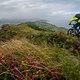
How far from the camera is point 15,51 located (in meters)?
10.7

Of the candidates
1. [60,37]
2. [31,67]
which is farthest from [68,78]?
[60,37]

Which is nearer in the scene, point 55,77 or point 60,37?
point 55,77

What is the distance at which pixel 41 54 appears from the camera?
10398 millimetres

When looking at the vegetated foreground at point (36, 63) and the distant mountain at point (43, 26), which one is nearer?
the vegetated foreground at point (36, 63)

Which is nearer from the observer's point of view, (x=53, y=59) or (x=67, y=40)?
(x=53, y=59)

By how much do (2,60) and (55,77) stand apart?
4.87 ft

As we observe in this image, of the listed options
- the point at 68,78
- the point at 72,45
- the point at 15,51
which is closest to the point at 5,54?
the point at 15,51

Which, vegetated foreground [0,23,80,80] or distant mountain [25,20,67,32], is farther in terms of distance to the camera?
distant mountain [25,20,67,32]

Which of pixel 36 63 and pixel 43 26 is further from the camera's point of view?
pixel 43 26

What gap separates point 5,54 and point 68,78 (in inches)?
84.1

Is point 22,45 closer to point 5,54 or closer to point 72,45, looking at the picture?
point 5,54

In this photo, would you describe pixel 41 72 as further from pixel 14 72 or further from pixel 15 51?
pixel 15 51

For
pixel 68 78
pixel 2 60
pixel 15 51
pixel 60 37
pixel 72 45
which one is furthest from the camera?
pixel 60 37

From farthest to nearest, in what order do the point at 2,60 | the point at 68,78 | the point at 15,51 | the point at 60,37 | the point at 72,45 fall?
the point at 60,37, the point at 72,45, the point at 15,51, the point at 2,60, the point at 68,78
